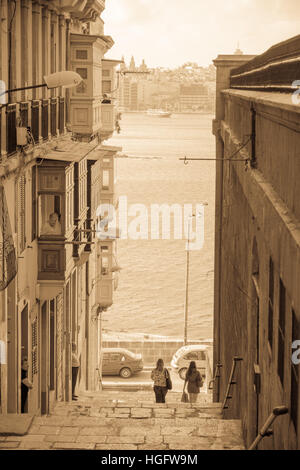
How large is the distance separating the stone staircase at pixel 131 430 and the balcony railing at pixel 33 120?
3434mm

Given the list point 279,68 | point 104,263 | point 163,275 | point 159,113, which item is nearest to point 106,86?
point 104,263

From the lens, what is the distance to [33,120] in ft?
47.3

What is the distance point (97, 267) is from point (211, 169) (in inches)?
3771

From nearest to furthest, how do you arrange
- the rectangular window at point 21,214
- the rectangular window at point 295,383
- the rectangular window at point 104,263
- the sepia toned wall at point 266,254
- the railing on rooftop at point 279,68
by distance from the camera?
the rectangular window at point 295,383, the sepia toned wall at point 266,254, the railing on rooftop at point 279,68, the rectangular window at point 21,214, the rectangular window at point 104,263

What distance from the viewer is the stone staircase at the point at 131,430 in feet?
30.5

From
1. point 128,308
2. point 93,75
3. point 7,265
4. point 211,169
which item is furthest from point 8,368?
point 211,169

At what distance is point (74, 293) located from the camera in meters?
21.3

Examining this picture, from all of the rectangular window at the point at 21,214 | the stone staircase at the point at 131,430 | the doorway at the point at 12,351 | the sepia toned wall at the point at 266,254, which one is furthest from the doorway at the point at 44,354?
the sepia toned wall at the point at 266,254

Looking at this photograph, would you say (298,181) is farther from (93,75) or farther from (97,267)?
(97,267)

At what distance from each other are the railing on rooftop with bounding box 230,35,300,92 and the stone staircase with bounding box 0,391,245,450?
3.57 meters

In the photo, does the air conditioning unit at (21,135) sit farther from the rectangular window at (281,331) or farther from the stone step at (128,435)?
the rectangular window at (281,331)

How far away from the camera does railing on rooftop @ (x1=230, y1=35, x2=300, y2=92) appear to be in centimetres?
774

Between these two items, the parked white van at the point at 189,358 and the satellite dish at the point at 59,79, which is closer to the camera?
the satellite dish at the point at 59,79

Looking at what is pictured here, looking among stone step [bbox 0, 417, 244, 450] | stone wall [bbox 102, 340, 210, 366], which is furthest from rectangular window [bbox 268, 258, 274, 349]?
stone wall [bbox 102, 340, 210, 366]
